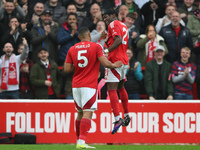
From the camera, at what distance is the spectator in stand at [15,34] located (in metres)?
14.6

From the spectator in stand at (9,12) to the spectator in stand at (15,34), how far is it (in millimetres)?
512

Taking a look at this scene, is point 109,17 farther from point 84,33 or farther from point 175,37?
point 175,37

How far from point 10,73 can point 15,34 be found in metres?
1.53

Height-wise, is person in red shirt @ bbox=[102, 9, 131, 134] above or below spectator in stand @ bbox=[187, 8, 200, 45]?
below

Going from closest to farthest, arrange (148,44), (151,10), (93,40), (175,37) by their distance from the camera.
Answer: (93,40) < (148,44) < (175,37) < (151,10)

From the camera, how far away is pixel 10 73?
13.9 meters

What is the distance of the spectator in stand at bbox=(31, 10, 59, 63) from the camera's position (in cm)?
1470

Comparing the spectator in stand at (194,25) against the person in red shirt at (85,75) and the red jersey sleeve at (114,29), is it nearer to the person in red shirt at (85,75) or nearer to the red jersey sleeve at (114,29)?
the red jersey sleeve at (114,29)

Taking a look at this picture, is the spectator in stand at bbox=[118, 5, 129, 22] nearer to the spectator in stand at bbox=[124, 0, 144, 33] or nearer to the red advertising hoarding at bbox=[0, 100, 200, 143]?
the spectator in stand at bbox=[124, 0, 144, 33]

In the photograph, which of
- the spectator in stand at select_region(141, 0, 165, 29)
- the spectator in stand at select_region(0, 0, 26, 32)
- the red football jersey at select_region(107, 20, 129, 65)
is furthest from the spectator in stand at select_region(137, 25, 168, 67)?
the red football jersey at select_region(107, 20, 129, 65)

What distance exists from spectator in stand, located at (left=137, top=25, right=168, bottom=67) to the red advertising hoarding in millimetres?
2268

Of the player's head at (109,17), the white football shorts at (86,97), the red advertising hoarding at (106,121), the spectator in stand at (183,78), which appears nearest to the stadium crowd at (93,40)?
the spectator in stand at (183,78)

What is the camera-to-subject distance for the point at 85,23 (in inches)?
611

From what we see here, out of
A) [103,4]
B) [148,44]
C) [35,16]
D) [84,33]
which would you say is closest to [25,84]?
[35,16]
